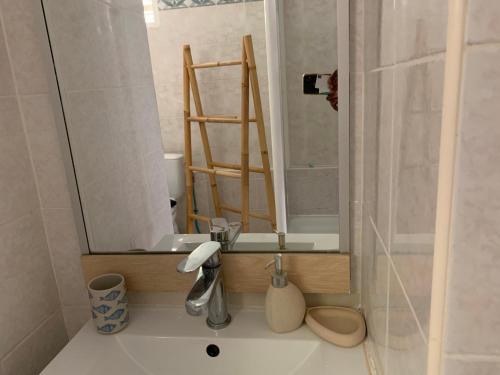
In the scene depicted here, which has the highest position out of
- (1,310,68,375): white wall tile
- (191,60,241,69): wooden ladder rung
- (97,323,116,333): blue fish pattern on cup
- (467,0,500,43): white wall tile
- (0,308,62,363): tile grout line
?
(191,60,241,69): wooden ladder rung

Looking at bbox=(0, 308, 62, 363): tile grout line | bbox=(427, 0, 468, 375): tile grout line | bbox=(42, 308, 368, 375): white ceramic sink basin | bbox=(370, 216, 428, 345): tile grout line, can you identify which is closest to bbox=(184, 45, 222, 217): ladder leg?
bbox=(42, 308, 368, 375): white ceramic sink basin

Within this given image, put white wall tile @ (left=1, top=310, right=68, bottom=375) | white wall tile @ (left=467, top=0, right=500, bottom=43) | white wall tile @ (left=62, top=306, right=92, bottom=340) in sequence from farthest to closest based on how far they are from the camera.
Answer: white wall tile @ (left=62, top=306, right=92, bottom=340) → white wall tile @ (left=1, top=310, right=68, bottom=375) → white wall tile @ (left=467, top=0, right=500, bottom=43)

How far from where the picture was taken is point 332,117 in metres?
0.75

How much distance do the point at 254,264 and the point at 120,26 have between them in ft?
1.89

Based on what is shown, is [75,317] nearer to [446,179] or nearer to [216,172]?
[216,172]

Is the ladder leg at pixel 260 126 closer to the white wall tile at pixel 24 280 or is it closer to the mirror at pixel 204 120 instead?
the mirror at pixel 204 120

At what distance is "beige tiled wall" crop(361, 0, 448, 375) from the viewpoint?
1.10ft

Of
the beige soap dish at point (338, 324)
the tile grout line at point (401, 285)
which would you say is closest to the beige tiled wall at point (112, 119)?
the beige soap dish at point (338, 324)

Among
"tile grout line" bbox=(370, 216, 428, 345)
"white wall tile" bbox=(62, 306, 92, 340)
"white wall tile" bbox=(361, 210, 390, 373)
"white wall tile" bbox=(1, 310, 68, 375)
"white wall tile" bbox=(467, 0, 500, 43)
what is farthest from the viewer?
"white wall tile" bbox=(62, 306, 92, 340)

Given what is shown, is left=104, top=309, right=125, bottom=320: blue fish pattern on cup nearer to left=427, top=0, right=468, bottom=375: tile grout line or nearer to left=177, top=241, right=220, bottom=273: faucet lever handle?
left=177, top=241, right=220, bottom=273: faucet lever handle

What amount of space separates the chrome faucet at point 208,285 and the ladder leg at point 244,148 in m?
0.09

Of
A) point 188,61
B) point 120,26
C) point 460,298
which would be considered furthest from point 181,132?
point 460,298

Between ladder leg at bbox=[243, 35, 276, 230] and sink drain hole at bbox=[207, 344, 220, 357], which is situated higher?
ladder leg at bbox=[243, 35, 276, 230]

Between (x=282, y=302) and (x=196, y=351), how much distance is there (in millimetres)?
205
